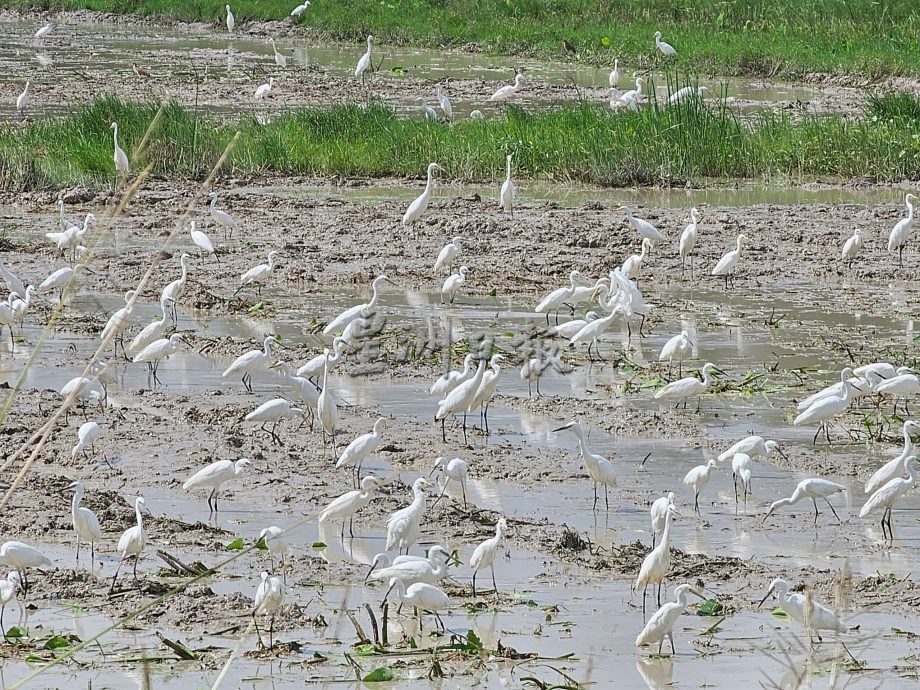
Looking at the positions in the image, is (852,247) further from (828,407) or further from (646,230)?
(828,407)

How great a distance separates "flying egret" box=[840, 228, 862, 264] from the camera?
1381 centimetres

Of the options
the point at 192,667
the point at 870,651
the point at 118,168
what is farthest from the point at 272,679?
the point at 118,168

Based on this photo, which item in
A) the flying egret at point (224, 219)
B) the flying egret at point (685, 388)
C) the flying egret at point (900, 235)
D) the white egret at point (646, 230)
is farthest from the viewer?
the flying egret at point (224, 219)

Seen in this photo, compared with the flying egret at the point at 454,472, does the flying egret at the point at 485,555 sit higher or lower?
higher

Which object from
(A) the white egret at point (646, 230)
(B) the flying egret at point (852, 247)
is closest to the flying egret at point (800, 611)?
(B) the flying egret at point (852, 247)

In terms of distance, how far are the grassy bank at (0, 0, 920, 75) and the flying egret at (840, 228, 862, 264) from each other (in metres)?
15.6

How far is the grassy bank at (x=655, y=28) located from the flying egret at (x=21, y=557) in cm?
2515

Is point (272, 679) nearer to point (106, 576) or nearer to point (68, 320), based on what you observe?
point (106, 576)

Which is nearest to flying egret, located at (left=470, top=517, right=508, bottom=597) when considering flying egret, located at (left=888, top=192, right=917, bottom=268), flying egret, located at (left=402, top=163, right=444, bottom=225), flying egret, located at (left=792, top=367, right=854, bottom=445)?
flying egret, located at (left=792, top=367, right=854, bottom=445)

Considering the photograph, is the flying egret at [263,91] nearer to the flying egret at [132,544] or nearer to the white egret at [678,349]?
the white egret at [678,349]

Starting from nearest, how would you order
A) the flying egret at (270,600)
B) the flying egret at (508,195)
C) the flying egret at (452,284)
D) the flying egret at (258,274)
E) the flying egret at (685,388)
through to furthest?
the flying egret at (270,600), the flying egret at (685,388), the flying egret at (452,284), the flying egret at (258,274), the flying egret at (508,195)

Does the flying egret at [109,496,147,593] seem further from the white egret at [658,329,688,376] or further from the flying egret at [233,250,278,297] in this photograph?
the flying egret at [233,250,278,297]

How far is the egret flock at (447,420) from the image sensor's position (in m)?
6.17

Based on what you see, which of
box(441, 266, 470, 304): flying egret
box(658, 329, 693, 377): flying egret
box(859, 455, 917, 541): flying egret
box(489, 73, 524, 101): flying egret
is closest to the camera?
box(859, 455, 917, 541): flying egret
